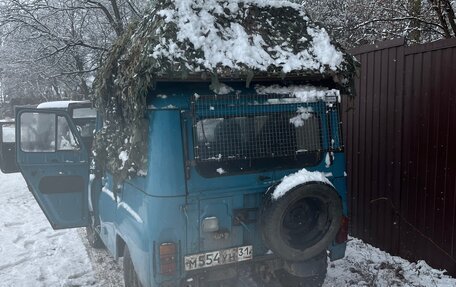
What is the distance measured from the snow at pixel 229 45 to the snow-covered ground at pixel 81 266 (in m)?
2.40

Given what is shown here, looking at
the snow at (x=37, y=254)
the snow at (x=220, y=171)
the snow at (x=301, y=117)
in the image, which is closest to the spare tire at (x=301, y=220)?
the snow at (x=220, y=171)

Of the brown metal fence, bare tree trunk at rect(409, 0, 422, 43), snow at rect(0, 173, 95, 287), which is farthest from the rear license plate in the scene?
bare tree trunk at rect(409, 0, 422, 43)

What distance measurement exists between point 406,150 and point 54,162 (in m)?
4.27

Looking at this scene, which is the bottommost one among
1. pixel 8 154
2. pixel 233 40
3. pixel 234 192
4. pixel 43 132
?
pixel 234 192

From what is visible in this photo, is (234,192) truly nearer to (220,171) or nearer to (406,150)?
(220,171)

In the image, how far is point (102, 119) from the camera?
4785mm

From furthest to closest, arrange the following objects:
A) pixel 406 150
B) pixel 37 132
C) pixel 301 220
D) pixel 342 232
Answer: pixel 37 132 → pixel 406 150 → pixel 342 232 → pixel 301 220

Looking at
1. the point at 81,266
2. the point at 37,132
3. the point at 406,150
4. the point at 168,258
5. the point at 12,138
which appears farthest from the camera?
the point at 12,138

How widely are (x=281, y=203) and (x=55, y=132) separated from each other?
10.6ft

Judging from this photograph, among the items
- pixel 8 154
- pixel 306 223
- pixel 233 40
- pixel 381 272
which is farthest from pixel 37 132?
pixel 381 272

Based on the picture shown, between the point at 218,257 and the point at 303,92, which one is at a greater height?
the point at 303,92

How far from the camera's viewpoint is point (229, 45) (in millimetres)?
3535

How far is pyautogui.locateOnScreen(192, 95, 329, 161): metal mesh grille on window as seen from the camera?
3.46 m

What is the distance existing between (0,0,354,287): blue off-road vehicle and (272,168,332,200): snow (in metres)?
0.02
